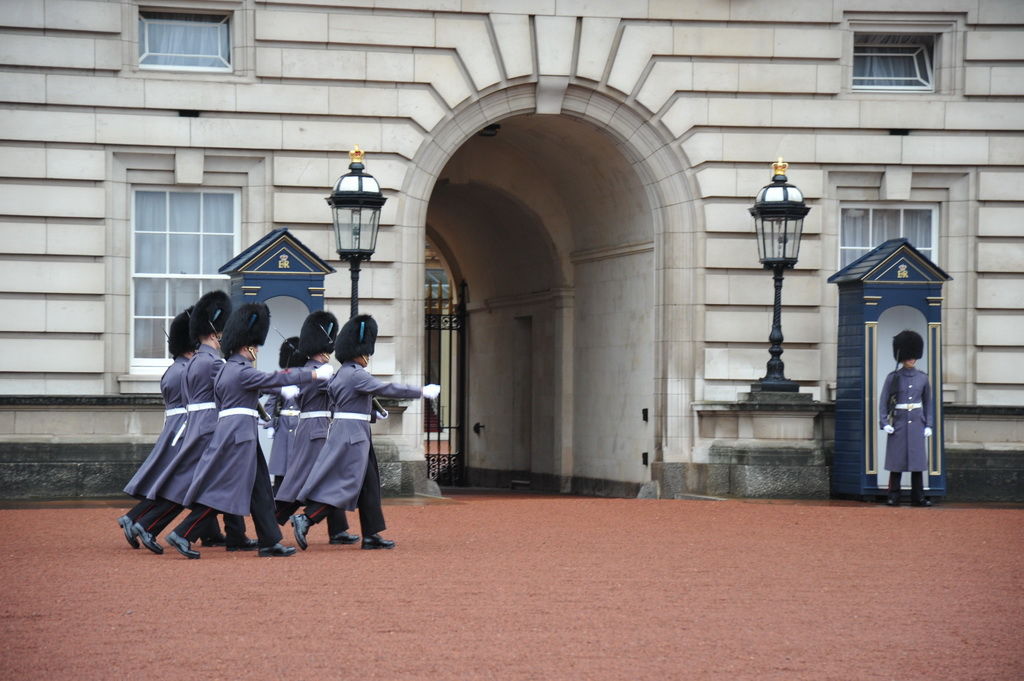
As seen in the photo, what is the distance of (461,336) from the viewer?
20797 millimetres

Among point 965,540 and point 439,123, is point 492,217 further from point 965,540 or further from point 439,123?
point 965,540

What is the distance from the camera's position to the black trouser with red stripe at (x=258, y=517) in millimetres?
9516

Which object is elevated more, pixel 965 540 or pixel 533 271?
pixel 533 271

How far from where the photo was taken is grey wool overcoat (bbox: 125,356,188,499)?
970cm

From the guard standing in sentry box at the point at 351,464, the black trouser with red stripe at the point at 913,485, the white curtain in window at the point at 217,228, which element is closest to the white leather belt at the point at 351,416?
the guard standing in sentry box at the point at 351,464

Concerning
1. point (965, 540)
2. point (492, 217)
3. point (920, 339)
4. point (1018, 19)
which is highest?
point (1018, 19)

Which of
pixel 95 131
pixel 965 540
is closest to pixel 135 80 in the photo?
pixel 95 131

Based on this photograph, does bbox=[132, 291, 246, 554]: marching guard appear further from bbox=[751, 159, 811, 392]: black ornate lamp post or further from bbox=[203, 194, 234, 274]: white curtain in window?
bbox=[751, 159, 811, 392]: black ornate lamp post

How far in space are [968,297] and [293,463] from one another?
23.9ft

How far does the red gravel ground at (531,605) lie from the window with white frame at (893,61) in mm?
5495

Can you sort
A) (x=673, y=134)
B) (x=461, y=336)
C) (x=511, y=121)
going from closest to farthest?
(x=673, y=134), (x=511, y=121), (x=461, y=336)

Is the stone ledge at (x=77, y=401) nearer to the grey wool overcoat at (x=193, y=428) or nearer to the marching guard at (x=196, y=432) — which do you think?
the marching guard at (x=196, y=432)

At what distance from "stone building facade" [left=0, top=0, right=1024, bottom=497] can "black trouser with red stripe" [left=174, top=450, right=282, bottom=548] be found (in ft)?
14.7

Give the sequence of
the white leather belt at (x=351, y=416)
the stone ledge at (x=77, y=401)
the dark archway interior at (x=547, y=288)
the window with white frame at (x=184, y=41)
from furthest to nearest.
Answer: the dark archway interior at (x=547, y=288)
the window with white frame at (x=184, y=41)
the stone ledge at (x=77, y=401)
the white leather belt at (x=351, y=416)
